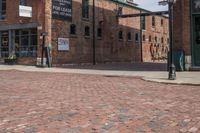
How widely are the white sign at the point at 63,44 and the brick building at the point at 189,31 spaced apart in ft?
40.8

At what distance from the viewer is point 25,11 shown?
30047 mm

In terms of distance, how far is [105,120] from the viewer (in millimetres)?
7328

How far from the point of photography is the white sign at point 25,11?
1165 inches

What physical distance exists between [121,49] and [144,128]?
1474 inches

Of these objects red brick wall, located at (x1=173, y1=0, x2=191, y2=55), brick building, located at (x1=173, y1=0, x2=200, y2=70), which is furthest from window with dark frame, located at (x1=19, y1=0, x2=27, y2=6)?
brick building, located at (x1=173, y1=0, x2=200, y2=70)

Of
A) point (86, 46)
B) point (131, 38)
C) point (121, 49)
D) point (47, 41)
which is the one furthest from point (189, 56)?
point (131, 38)

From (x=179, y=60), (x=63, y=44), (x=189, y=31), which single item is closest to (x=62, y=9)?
(x=63, y=44)

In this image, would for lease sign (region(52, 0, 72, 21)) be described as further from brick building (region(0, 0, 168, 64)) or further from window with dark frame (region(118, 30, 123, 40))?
window with dark frame (region(118, 30, 123, 40))

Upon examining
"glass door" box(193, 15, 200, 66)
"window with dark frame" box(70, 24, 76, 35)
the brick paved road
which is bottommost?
the brick paved road

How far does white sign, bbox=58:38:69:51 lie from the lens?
3197 centimetres

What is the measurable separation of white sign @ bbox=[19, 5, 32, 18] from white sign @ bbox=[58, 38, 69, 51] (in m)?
3.41

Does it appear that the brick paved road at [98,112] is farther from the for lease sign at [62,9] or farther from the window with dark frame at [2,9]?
the window with dark frame at [2,9]

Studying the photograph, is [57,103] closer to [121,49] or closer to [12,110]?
[12,110]

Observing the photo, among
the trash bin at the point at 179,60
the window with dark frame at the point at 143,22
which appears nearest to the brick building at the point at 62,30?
the window with dark frame at the point at 143,22
